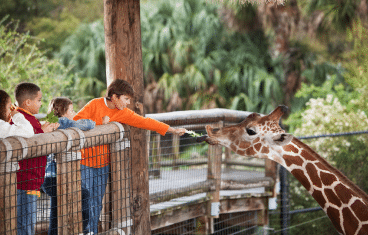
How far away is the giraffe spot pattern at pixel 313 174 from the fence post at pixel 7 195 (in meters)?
2.79

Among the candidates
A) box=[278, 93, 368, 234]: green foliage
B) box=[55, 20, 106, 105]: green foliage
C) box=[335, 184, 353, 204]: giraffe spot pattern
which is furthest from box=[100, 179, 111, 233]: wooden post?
box=[55, 20, 106, 105]: green foliage

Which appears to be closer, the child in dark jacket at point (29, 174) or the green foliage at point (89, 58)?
the child in dark jacket at point (29, 174)

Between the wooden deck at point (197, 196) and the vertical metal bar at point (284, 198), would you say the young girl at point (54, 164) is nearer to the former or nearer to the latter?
the wooden deck at point (197, 196)

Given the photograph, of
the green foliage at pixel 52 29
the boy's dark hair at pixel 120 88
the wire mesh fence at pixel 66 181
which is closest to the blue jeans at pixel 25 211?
the wire mesh fence at pixel 66 181

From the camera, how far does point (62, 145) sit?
→ 9.36 ft

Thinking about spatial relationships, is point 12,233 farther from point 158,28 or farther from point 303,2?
point 158,28

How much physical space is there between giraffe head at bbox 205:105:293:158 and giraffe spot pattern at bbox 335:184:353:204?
2.25 feet

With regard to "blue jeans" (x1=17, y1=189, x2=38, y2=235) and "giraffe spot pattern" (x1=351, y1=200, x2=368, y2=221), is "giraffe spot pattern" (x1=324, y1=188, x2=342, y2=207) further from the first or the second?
"blue jeans" (x1=17, y1=189, x2=38, y2=235)

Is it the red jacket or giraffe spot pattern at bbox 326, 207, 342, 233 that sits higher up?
the red jacket

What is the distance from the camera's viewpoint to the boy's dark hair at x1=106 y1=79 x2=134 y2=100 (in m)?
3.53

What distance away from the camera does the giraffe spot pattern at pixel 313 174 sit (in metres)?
4.22

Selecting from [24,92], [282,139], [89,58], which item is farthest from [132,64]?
[89,58]

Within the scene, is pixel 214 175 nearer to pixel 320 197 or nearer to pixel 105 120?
pixel 320 197

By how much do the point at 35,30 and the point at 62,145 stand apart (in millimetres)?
20533
